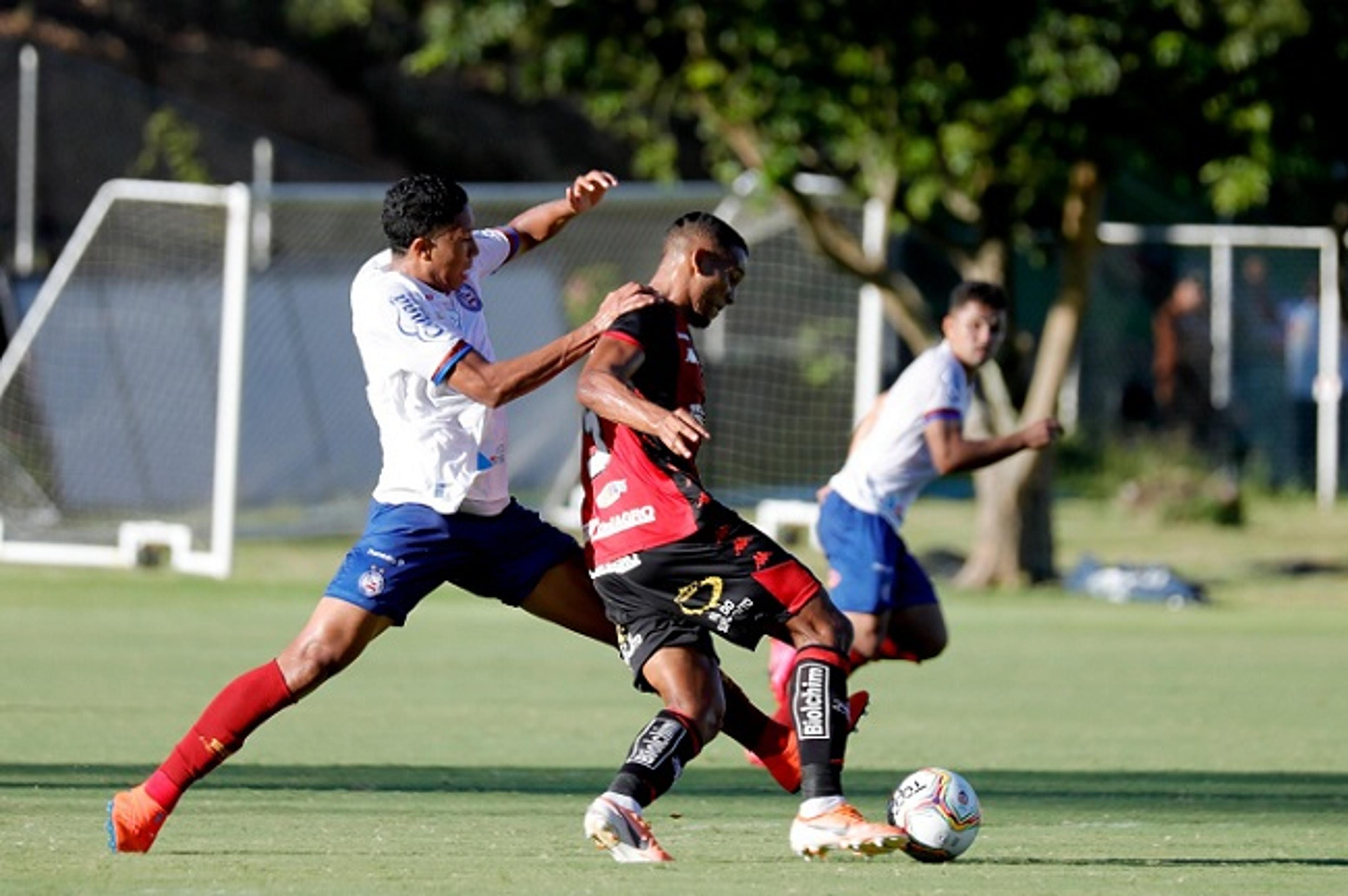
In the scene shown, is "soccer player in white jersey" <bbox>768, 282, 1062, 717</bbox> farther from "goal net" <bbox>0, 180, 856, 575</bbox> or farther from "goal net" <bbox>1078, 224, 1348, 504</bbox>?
"goal net" <bbox>1078, 224, 1348, 504</bbox>

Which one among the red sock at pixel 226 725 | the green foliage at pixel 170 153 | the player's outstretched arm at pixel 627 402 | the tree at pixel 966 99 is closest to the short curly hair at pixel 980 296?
the player's outstretched arm at pixel 627 402

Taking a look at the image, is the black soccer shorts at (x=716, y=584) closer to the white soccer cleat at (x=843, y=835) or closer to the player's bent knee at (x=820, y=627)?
the player's bent knee at (x=820, y=627)

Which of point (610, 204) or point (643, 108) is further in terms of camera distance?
point (643, 108)

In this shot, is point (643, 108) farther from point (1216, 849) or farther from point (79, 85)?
point (1216, 849)

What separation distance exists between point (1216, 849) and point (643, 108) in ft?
68.9

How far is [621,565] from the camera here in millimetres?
7922

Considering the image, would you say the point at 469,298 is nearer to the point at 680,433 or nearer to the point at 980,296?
the point at 680,433

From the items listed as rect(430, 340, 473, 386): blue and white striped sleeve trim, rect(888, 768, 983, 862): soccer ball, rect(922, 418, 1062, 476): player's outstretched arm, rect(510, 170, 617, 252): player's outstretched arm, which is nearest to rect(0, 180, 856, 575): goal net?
rect(922, 418, 1062, 476): player's outstretched arm

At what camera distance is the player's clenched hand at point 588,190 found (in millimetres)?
8859

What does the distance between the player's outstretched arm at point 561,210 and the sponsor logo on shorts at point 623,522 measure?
1.32 meters

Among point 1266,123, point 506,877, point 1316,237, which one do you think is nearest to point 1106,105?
point 1266,123

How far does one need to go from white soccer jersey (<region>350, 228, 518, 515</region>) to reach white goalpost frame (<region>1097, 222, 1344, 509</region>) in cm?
2043

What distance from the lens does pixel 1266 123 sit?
1981 cm

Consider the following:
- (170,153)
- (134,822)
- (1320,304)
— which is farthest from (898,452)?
(170,153)
